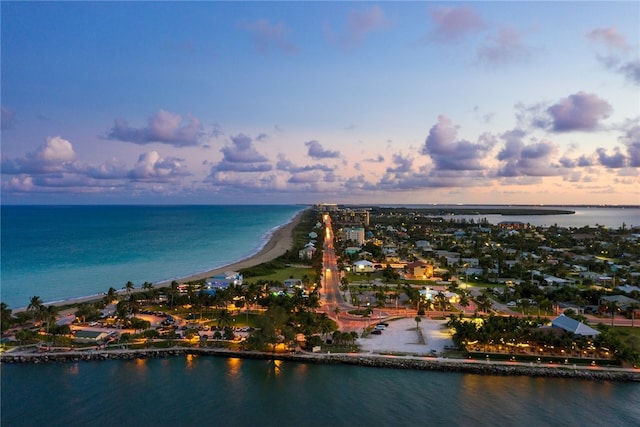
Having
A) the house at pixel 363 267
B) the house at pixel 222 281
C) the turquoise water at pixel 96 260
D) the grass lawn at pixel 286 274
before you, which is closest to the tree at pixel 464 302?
the grass lawn at pixel 286 274

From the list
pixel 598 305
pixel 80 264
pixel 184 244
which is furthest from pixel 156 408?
pixel 184 244

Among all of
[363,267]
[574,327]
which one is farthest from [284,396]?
[363,267]

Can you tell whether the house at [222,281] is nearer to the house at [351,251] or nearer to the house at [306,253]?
the house at [306,253]

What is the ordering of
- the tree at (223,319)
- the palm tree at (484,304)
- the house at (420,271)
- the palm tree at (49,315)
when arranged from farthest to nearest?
the house at (420,271) → the palm tree at (484,304) → the tree at (223,319) → the palm tree at (49,315)

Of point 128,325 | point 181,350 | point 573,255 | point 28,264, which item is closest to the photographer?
point 181,350

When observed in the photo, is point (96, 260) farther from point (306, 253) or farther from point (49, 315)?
point (49, 315)

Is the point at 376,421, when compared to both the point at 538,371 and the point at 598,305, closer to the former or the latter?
the point at 538,371

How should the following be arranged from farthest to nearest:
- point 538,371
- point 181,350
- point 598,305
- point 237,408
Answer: point 598,305, point 181,350, point 538,371, point 237,408

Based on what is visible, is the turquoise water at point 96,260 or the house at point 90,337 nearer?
the house at point 90,337
